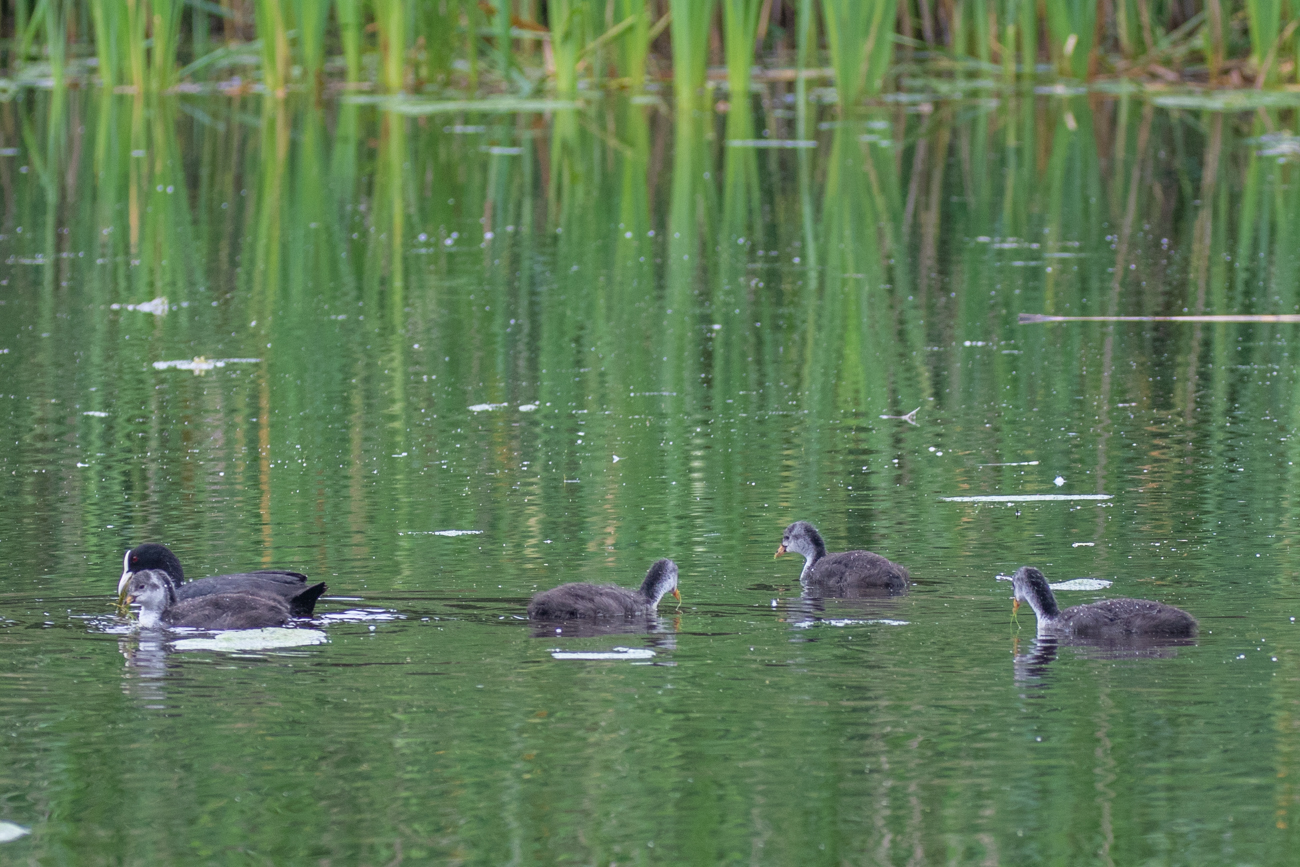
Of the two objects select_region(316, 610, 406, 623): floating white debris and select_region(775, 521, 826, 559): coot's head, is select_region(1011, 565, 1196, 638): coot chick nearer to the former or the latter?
select_region(775, 521, 826, 559): coot's head

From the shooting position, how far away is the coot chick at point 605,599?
6.28 metres

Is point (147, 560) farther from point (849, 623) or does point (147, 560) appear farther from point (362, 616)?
point (849, 623)

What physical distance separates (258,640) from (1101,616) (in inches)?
87.9

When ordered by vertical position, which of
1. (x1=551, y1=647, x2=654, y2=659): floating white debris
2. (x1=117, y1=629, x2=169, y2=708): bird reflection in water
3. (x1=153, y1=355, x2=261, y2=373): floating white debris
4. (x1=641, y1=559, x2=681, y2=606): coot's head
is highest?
(x1=153, y1=355, x2=261, y2=373): floating white debris

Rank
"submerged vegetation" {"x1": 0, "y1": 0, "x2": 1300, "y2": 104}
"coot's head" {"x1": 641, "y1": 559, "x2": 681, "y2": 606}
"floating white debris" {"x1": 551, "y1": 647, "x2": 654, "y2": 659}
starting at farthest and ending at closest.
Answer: "submerged vegetation" {"x1": 0, "y1": 0, "x2": 1300, "y2": 104}
"coot's head" {"x1": 641, "y1": 559, "x2": 681, "y2": 606}
"floating white debris" {"x1": 551, "y1": 647, "x2": 654, "y2": 659}

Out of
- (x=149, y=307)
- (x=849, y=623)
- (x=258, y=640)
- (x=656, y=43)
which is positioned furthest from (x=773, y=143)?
(x=258, y=640)

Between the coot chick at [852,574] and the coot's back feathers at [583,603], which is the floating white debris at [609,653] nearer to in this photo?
the coot's back feathers at [583,603]

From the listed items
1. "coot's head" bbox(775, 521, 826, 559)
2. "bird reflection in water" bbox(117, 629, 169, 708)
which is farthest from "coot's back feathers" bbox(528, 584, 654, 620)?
"bird reflection in water" bbox(117, 629, 169, 708)

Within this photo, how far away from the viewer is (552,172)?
19516mm

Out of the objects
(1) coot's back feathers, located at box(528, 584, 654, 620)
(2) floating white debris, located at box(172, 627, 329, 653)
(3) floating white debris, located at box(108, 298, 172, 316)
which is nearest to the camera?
(2) floating white debris, located at box(172, 627, 329, 653)

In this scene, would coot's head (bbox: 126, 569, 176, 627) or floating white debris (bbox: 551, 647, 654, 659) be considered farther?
coot's head (bbox: 126, 569, 176, 627)

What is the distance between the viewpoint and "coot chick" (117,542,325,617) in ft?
20.9

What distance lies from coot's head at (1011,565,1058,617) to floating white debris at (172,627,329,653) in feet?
6.14

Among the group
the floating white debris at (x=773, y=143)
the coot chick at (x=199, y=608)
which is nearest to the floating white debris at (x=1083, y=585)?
the coot chick at (x=199, y=608)
